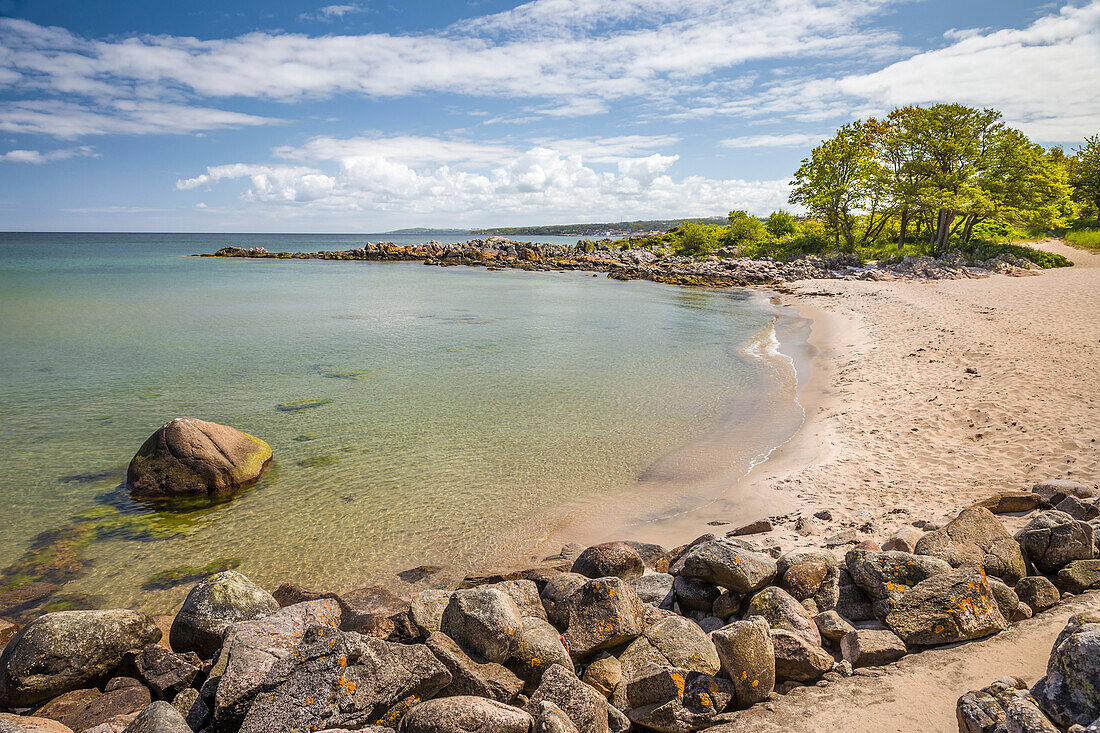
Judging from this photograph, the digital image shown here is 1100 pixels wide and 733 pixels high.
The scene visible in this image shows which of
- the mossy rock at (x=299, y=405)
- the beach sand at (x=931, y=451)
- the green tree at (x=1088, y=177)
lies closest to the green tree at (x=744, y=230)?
the green tree at (x=1088, y=177)

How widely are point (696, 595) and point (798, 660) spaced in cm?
139

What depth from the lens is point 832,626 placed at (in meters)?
5.00

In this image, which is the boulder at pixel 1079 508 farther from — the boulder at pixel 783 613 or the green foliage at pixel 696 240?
the green foliage at pixel 696 240

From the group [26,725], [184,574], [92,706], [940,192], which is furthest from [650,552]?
[940,192]

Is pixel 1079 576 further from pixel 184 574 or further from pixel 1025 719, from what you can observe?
pixel 184 574

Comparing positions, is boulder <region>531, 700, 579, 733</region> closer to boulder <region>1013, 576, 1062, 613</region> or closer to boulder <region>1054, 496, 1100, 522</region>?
boulder <region>1013, 576, 1062, 613</region>

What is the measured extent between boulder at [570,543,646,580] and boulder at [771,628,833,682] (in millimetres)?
2340

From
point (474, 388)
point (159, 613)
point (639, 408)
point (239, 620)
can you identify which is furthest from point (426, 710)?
point (474, 388)

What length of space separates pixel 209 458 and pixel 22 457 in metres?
4.88

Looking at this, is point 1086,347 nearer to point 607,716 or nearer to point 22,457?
point 607,716

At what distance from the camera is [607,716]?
4207 mm

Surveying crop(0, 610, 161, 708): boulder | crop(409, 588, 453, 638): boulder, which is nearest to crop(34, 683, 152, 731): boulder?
crop(0, 610, 161, 708): boulder

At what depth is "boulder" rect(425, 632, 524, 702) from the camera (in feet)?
14.0

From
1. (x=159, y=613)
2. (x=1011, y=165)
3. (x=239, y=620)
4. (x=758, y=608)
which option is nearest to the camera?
(x=758, y=608)
